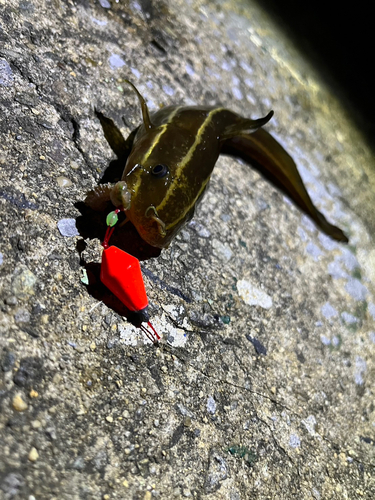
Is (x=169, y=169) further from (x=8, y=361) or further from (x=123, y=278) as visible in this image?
(x=8, y=361)

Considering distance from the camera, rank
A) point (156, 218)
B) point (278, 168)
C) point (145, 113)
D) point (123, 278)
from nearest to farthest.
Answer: point (123, 278) < point (156, 218) < point (145, 113) < point (278, 168)

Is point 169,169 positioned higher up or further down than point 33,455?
higher up

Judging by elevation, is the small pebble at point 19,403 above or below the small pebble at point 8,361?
below

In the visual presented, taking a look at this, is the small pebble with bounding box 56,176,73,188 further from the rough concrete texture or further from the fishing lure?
the fishing lure

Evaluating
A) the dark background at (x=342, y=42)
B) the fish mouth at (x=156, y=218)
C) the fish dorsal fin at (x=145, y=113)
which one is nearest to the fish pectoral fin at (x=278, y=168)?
the fish dorsal fin at (x=145, y=113)

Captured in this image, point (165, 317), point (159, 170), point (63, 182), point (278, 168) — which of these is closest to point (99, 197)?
point (63, 182)

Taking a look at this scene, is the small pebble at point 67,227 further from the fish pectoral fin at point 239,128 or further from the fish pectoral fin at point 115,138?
the fish pectoral fin at point 239,128

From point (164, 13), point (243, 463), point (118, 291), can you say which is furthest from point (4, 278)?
point (164, 13)
